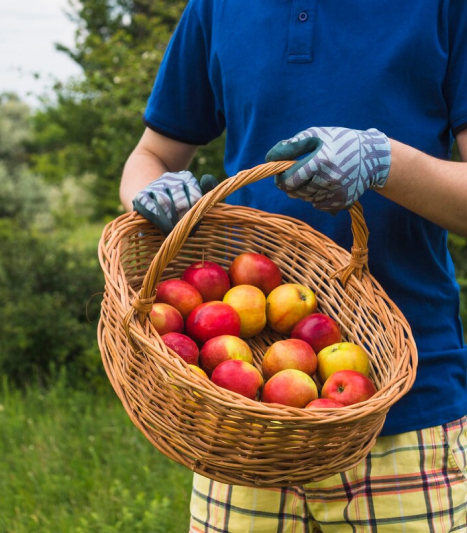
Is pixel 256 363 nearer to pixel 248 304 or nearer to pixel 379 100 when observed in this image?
pixel 248 304

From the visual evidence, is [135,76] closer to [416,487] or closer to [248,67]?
[248,67]

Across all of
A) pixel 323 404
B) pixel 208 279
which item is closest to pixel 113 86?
pixel 208 279

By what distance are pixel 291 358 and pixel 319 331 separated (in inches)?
4.1

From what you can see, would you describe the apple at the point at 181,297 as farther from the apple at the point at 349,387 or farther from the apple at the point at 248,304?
the apple at the point at 349,387

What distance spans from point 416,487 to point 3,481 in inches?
77.6

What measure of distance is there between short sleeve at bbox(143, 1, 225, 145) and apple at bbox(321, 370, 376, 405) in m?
0.79

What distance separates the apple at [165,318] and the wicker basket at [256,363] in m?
0.09

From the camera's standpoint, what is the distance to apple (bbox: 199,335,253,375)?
4.27 feet

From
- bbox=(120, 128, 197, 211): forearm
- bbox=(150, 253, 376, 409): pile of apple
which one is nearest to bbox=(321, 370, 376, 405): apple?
bbox=(150, 253, 376, 409): pile of apple

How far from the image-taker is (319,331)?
4.47 ft

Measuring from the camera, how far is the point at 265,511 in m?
1.42

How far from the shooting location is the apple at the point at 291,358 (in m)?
→ 1.29

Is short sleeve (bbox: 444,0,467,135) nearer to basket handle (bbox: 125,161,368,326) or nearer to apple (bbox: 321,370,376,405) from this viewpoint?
basket handle (bbox: 125,161,368,326)

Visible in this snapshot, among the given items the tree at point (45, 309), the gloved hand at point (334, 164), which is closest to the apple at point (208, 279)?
the gloved hand at point (334, 164)
